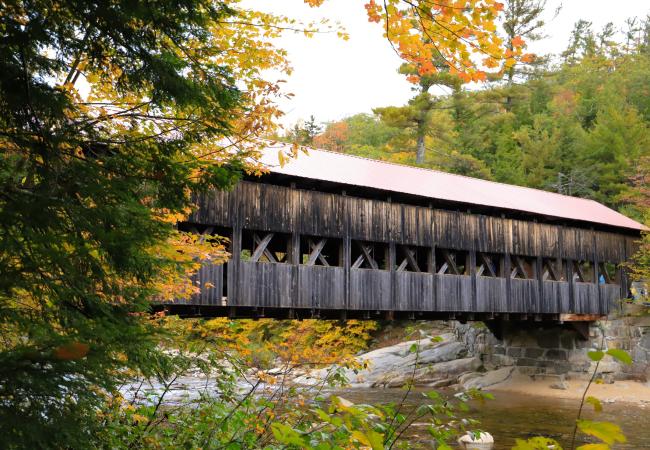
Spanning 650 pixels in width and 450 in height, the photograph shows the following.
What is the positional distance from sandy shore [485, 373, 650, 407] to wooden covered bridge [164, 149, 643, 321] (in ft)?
5.71

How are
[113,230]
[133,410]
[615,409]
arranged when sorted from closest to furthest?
[113,230]
[133,410]
[615,409]

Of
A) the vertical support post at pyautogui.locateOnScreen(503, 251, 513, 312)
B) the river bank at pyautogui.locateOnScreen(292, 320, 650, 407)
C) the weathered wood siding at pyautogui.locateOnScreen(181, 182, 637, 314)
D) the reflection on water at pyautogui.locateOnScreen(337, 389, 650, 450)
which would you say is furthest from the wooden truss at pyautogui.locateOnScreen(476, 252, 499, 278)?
the reflection on water at pyautogui.locateOnScreen(337, 389, 650, 450)

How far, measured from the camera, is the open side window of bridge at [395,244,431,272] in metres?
12.7

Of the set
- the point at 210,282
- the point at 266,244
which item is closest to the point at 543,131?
the point at 266,244

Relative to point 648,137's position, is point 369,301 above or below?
below

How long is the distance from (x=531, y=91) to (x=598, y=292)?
55.8 ft

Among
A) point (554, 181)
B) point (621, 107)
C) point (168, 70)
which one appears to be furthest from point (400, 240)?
point (621, 107)

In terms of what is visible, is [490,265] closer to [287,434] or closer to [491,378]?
[491,378]

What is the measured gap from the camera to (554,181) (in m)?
26.7

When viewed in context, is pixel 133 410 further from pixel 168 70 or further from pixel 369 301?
pixel 369 301

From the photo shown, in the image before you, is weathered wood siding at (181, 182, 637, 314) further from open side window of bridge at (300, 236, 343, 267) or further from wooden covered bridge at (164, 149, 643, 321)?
open side window of bridge at (300, 236, 343, 267)

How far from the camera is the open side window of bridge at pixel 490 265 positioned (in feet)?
46.6

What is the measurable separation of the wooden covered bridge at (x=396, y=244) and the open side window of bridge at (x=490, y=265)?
4cm

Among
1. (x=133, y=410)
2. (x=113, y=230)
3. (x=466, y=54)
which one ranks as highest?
(x=466, y=54)
